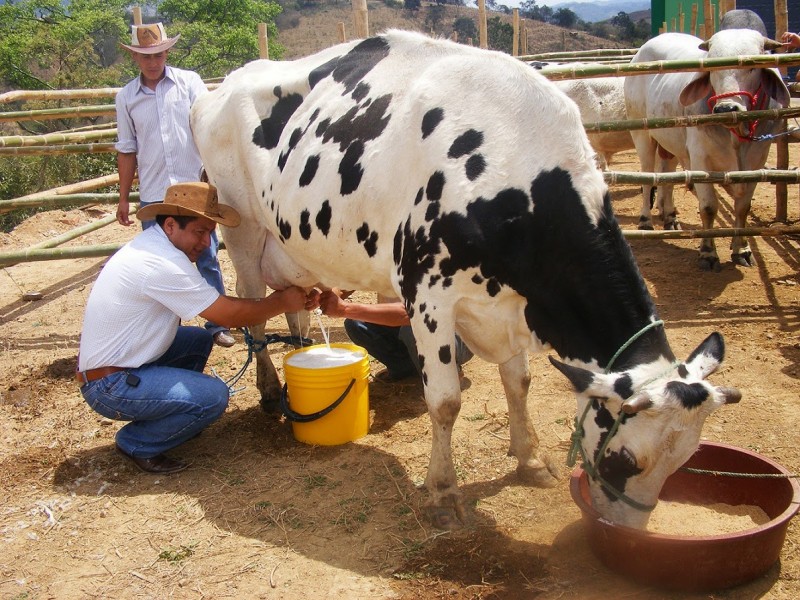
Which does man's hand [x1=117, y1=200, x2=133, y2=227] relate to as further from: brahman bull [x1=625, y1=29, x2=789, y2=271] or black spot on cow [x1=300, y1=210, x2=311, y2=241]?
brahman bull [x1=625, y1=29, x2=789, y2=271]

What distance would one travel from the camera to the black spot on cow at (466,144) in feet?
11.1

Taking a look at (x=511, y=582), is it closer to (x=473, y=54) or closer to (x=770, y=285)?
(x=473, y=54)

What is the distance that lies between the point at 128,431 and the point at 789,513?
3.25 meters

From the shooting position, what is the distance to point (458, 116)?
3.48 meters

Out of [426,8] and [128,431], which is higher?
[426,8]

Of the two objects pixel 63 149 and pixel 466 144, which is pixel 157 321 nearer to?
pixel 466 144

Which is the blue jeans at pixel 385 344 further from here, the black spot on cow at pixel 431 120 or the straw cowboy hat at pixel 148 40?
the straw cowboy hat at pixel 148 40

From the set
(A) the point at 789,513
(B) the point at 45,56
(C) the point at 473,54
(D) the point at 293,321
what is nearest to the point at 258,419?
(D) the point at 293,321

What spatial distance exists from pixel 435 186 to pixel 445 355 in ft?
2.46

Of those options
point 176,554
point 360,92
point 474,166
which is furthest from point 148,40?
point 176,554

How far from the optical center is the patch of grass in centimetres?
349

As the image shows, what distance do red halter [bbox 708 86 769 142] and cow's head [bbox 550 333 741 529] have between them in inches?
175

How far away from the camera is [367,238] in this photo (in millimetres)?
3852

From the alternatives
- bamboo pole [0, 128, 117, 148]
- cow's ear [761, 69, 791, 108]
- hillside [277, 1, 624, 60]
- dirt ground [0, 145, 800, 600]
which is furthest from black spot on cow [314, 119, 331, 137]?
hillside [277, 1, 624, 60]
